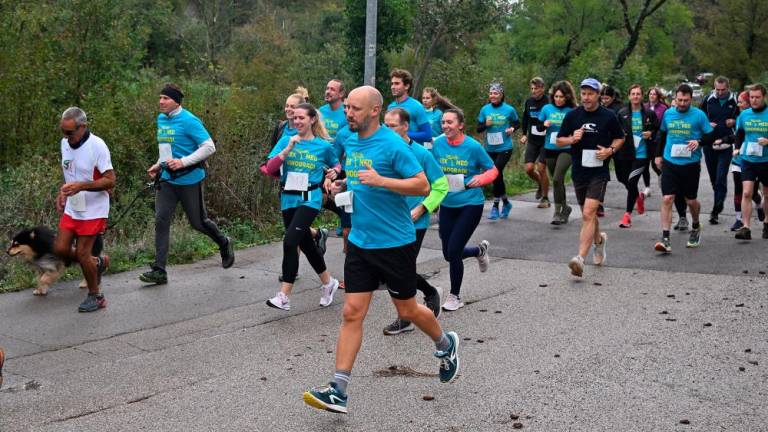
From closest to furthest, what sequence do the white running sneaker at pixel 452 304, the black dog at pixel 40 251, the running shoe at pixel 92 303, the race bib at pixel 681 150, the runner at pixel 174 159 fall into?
the running shoe at pixel 92 303
the white running sneaker at pixel 452 304
the black dog at pixel 40 251
the runner at pixel 174 159
the race bib at pixel 681 150

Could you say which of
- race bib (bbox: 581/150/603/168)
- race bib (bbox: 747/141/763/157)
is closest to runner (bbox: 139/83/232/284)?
race bib (bbox: 581/150/603/168)

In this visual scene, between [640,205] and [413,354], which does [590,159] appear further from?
[640,205]

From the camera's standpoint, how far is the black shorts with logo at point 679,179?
10.8 m

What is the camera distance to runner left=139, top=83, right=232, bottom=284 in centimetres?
891

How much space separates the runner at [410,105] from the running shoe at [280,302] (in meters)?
2.79

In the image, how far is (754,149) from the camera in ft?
36.7

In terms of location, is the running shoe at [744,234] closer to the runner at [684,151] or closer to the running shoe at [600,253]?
the runner at [684,151]

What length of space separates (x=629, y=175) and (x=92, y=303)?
302 inches

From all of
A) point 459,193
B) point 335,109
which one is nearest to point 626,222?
point 335,109

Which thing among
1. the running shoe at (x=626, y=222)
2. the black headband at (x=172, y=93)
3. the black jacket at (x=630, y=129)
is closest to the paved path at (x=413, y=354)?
the black headband at (x=172, y=93)

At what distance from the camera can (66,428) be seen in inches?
203

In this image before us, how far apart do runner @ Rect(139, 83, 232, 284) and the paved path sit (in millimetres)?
366

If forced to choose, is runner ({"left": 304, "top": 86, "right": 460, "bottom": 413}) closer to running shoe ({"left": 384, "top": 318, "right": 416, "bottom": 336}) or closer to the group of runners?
the group of runners

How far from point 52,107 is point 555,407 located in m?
10.8
